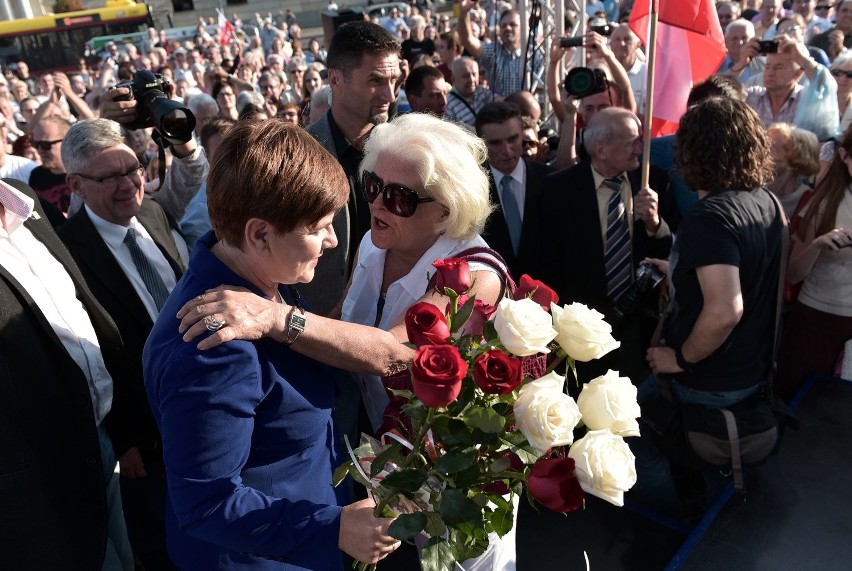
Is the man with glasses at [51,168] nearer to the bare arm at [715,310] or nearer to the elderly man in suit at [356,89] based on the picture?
the elderly man in suit at [356,89]

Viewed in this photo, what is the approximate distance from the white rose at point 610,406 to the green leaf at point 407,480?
0.32 meters

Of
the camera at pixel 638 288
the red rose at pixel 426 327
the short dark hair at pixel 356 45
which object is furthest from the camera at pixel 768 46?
the red rose at pixel 426 327

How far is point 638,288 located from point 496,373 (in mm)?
2207

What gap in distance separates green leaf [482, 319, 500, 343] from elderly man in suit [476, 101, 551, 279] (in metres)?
2.29

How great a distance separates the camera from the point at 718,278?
7.30 feet

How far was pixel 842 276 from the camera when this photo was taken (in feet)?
9.61

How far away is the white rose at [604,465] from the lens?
1.12 meters

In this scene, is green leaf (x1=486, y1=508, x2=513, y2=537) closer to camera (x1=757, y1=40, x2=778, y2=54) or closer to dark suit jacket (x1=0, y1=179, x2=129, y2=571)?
dark suit jacket (x1=0, y1=179, x2=129, y2=571)

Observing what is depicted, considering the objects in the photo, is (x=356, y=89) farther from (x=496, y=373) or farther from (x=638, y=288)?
(x=496, y=373)

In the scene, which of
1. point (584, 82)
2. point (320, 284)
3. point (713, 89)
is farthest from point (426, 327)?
point (713, 89)

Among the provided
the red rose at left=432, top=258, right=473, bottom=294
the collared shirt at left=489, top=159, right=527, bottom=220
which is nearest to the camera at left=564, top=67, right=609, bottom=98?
the collared shirt at left=489, top=159, right=527, bottom=220

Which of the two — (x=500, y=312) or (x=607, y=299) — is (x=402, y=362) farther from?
(x=607, y=299)

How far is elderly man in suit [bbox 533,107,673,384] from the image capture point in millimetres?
3377

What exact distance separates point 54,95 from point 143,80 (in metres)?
5.08
